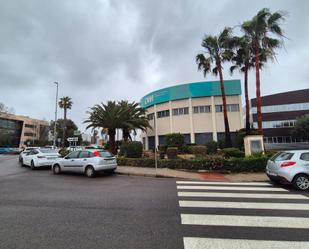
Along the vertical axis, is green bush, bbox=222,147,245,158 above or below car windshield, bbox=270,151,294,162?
below

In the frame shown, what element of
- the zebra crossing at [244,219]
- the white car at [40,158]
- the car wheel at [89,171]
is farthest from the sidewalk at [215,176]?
the white car at [40,158]

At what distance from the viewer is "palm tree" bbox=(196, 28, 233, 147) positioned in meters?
19.5

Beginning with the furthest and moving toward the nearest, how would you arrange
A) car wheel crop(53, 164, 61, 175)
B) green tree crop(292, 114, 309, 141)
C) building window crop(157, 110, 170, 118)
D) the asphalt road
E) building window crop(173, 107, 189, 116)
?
green tree crop(292, 114, 309, 141), building window crop(157, 110, 170, 118), building window crop(173, 107, 189, 116), car wheel crop(53, 164, 61, 175), the asphalt road

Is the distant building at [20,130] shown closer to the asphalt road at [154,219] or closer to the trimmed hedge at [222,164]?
the trimmed hedge at [222,164]

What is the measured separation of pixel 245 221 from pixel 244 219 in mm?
111

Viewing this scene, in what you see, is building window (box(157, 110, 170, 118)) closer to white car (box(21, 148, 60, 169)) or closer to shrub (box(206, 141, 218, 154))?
shrub (box(206, 141, 218, 154))

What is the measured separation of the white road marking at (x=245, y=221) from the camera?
12.4 feet

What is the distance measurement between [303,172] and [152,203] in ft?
20.1

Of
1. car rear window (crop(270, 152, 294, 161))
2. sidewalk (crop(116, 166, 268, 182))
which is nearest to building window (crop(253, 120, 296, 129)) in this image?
sidewalk (crop(116, 166, 268, 182))

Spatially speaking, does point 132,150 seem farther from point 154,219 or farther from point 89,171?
point 154,219

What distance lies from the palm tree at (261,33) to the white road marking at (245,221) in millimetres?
13052

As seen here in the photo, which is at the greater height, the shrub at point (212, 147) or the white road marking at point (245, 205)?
the shrub at point (212, 147)

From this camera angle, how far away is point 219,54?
20375 mm

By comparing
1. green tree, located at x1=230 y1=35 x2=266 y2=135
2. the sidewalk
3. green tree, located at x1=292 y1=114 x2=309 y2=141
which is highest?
green tree, located at x1=230 y1=35 x2=266 y2=135
